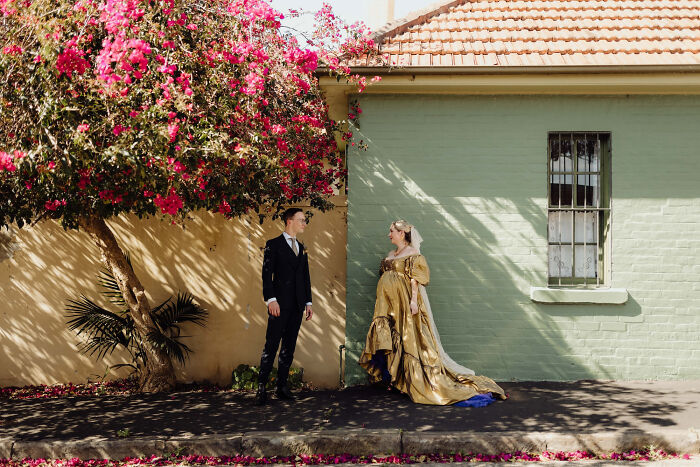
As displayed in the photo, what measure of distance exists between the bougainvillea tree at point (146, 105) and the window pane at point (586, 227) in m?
3.48

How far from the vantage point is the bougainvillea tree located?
420 centimetres

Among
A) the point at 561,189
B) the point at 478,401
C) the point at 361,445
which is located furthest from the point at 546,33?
the point at 361,445

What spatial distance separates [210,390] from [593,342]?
14.9ft

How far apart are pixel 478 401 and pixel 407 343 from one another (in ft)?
3.11

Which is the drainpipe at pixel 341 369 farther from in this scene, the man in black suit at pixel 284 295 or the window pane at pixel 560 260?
the window pane at pixel 560 260


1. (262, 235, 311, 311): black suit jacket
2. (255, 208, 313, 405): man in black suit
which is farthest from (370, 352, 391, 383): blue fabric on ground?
(262, 235, 311, 311): black suit jacket

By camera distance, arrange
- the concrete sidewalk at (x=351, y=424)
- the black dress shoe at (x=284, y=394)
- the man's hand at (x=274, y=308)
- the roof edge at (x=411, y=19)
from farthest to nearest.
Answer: the roof edge at (x=411, y=19) → the black dress shoe at (x=284, y=394) → the man's hand at (x=274, y=308) → the concrete sidewalk at (x=351, y=424)

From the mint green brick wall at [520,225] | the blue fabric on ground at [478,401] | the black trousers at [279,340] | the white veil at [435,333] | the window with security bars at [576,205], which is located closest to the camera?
the blue fabric on ground at [478,401]

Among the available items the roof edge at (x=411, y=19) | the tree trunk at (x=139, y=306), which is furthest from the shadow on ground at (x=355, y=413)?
the roof edge at (x=411, y=19)

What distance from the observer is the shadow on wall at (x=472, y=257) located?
678 cm

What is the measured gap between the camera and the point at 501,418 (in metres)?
5.28

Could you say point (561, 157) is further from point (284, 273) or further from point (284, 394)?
point (284, 394)

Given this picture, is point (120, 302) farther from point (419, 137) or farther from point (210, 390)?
point (419, 137)

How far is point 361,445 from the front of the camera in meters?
4.79
